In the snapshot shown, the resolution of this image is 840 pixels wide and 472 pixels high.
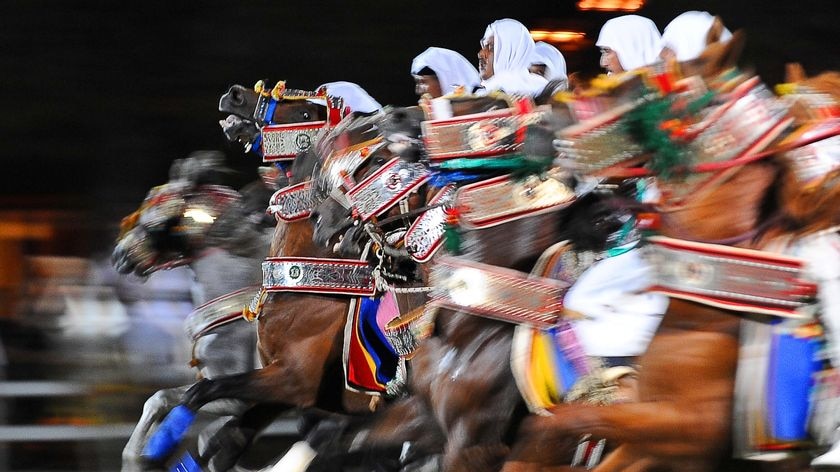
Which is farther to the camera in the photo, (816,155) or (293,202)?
(293,202)

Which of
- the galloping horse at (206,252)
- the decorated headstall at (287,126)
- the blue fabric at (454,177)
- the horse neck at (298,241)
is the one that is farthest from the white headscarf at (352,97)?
the blue fabric at (454,177)

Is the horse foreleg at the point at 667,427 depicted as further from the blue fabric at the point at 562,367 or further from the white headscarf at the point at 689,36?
the white headscarf at the point at 689,36

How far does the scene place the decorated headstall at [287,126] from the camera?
6.62m

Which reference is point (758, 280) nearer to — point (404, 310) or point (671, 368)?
point (671, 368)

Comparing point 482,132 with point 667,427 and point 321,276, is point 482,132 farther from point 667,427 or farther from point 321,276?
point 321,276

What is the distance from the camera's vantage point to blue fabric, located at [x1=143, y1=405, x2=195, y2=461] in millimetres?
6195

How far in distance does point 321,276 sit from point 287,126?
86 centimetres

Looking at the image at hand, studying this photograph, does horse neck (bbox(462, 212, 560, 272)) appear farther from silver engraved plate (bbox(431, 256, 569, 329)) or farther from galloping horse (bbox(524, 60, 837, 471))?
galloping horse (bbox(524, 60, 837, 471))

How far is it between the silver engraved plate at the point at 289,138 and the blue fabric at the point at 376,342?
884mm

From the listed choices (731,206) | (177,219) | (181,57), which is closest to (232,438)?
(177,219)

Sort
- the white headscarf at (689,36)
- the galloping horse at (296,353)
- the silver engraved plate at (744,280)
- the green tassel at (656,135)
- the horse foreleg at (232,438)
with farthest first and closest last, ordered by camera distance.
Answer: the horse foreleg at (232,438) → the galloping horse at (296,353) → the white headscarf at (689,36) → the green tassel at (656,135) → the silver engraved plate at (744,280)

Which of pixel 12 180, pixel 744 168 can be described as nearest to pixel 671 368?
pixel 744 168

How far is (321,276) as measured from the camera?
20.0 feet

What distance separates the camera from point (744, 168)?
3.63m
